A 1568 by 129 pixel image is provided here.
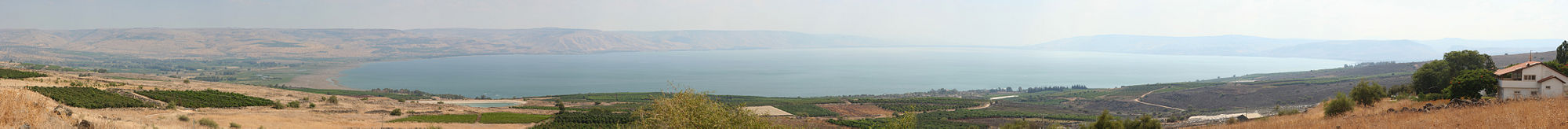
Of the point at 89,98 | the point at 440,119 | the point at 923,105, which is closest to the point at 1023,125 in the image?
the point at 923,105

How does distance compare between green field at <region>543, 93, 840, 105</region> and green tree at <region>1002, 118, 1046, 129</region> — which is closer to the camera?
green tree at <region>1002, 118, 1046, 129</region>

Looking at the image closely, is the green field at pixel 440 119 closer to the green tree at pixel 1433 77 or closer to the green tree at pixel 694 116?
the green tree at pixel 694 116

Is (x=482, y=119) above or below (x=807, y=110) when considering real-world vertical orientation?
above

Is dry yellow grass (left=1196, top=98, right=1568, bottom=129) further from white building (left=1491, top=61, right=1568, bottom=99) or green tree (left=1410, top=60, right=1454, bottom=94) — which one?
green tree (left=1410, top=60, right=1454, bottom=94)

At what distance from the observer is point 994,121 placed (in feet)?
155

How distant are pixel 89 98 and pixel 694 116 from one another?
83.9ft

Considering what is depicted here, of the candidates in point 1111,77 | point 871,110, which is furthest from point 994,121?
point 1111,77

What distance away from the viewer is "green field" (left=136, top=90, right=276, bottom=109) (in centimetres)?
3134

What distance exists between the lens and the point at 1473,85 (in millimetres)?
26750

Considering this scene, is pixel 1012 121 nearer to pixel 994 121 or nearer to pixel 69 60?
pixel 994 121

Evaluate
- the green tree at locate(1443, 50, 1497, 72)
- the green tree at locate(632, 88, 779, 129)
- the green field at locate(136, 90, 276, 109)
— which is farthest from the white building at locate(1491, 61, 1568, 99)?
the green field at locate(136, 90, 276, 109)

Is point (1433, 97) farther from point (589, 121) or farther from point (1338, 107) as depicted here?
A: point (589, 121)

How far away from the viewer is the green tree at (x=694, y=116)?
14.2 m

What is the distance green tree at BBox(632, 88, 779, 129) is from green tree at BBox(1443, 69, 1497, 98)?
2617cm
